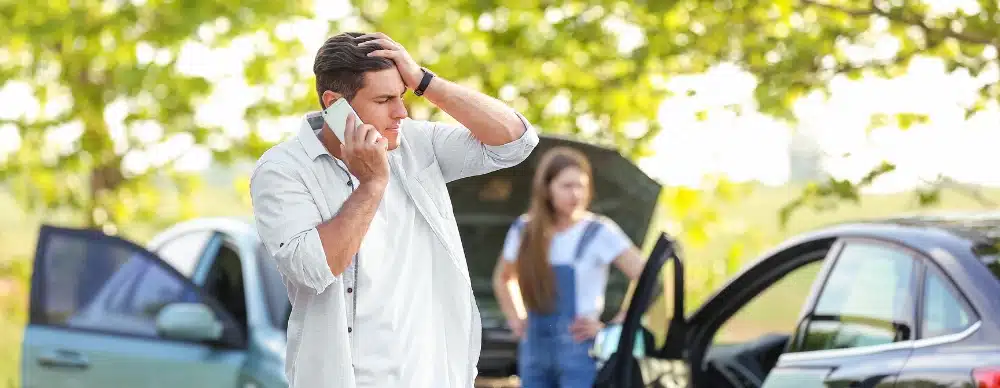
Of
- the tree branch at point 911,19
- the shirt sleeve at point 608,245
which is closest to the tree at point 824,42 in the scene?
the tree branch at point 911,19

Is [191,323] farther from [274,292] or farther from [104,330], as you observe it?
[104,330]

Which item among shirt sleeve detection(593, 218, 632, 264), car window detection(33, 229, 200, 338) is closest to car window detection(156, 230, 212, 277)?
car window detection(33, 229, 200, 338)

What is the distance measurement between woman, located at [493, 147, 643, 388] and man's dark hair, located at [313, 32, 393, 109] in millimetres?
2919

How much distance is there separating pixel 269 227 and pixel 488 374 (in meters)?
4.54

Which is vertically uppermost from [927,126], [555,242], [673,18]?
[673,18]

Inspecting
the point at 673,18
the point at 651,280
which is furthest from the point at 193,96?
the point at 651,280

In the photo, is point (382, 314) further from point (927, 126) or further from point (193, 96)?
point (193, 96)

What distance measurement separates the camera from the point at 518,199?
8.36 meters

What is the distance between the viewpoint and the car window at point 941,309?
4.29m

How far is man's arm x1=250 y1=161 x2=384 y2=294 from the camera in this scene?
10.8ft

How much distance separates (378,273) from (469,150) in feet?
1.50

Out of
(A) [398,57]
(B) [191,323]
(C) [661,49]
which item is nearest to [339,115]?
(A) [398,57]

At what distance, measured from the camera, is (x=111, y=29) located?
12.4 m

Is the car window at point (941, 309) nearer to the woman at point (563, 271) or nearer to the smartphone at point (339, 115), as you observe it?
the smartphone at point (339, 115)
